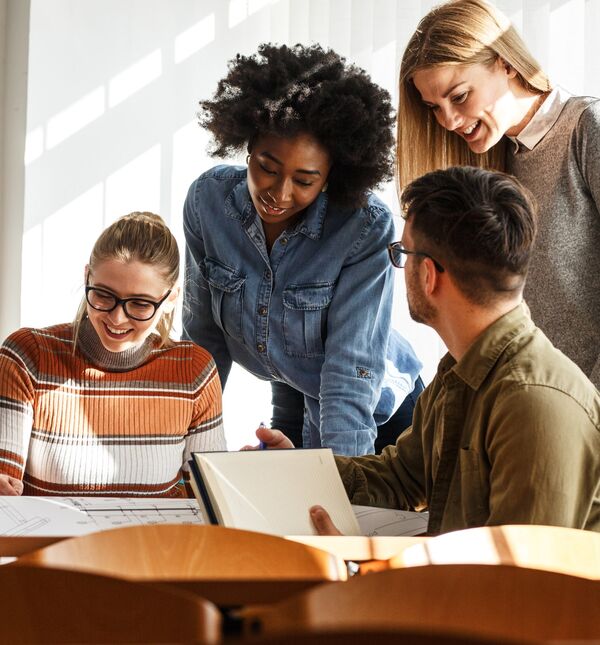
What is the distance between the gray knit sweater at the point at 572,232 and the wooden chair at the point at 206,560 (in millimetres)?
956

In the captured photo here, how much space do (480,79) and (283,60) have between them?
0.47 m

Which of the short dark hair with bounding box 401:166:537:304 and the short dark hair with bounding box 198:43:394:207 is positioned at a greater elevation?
the short dark hair with bounding box 198:43:394:207

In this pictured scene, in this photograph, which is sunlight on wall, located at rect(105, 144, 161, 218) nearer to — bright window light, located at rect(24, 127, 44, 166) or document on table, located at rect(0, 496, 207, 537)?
bright window light, located at rect(24, 127, 44, 166)

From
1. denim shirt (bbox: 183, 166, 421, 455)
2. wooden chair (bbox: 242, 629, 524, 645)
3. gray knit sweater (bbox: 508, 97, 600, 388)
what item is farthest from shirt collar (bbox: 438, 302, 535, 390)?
wooden chair (bbox: 242, 629, 524, 645)

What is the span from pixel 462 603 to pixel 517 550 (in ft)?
0.91

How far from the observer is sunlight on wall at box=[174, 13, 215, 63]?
3.72 meters

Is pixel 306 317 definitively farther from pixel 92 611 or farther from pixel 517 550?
pixel 92 611

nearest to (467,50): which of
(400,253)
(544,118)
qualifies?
(544,118)

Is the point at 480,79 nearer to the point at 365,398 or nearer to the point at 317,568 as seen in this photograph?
the point at 365,398

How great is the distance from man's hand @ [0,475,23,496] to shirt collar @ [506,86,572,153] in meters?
1.19

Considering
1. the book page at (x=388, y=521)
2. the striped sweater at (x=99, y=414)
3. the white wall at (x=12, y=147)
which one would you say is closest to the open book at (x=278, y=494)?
the book page at (x=388, y=521)

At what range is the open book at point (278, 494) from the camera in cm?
135

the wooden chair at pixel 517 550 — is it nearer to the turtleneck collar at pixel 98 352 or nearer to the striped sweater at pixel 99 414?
the striped sweater at pixel 99 414

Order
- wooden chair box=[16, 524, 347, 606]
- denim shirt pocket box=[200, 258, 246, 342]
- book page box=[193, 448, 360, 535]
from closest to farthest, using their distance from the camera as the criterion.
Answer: wooden chair box=[16, 524, 347, 606], book page box=[193, 448, 360, 535], denim shirt pocket box=[200, 258, 246, 342]
